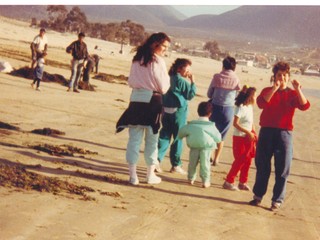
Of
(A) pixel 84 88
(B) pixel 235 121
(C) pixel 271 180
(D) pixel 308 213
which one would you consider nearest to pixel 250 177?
(C) pixel 271 180

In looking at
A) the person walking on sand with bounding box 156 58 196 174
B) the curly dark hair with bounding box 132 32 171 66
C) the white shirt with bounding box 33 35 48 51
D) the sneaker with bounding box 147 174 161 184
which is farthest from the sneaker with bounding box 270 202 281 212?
the white shirt with bounding box 33 35 48 51

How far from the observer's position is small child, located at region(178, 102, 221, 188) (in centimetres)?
721

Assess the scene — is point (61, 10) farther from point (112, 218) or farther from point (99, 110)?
point (112, 218)

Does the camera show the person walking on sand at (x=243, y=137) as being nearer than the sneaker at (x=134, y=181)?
No

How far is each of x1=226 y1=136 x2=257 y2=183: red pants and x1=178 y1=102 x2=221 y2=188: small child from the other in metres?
0.36

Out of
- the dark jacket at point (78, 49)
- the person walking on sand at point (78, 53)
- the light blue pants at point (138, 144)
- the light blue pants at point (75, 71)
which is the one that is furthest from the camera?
the light blue pants at point (75, 71)

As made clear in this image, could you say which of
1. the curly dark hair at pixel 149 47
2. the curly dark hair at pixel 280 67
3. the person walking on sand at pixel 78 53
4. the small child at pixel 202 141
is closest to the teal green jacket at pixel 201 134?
the small child at pixel 202 141

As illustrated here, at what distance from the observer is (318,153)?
12.4 metres

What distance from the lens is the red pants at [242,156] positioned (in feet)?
24.4

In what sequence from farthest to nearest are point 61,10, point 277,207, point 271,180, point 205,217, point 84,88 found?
point 61,10 → point 84,88 → point 271,180 → point 277,207 → point 205,217

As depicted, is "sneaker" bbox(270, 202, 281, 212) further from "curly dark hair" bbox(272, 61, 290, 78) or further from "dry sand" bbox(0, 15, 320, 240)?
"curly dark hair" bbox(272, 61, 290, 78)

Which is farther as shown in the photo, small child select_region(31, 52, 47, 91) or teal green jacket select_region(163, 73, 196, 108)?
small child select_region(31, 52, 47, 91)

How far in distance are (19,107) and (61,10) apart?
7541cm

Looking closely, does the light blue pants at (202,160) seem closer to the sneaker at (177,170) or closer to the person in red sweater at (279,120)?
the sneaker at (177,170)
